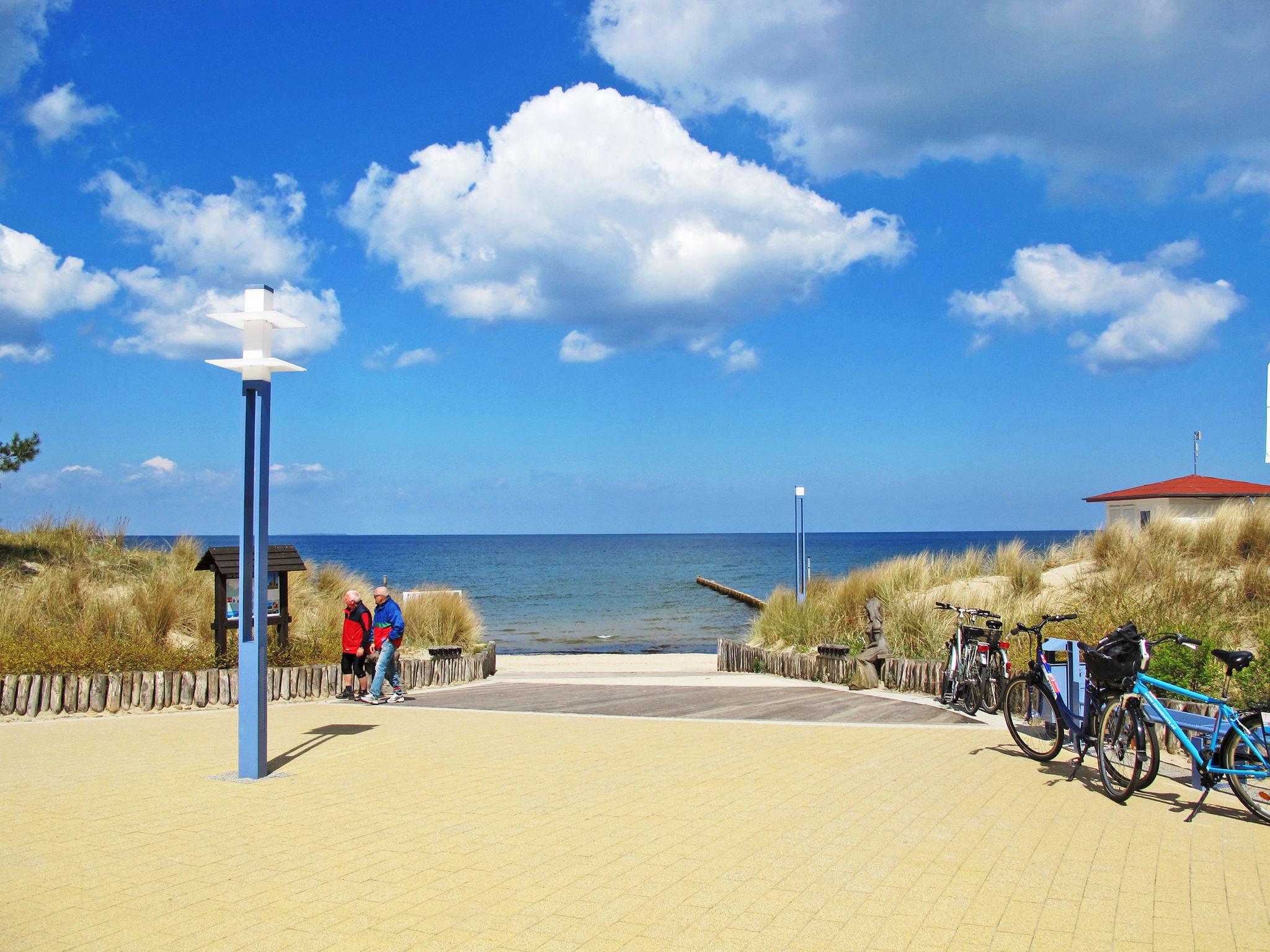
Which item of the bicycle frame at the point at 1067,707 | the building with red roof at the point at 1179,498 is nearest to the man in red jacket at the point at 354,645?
the bicycle frame at the point at 1067,707

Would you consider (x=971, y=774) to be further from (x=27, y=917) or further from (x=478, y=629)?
(x=478, y=629)

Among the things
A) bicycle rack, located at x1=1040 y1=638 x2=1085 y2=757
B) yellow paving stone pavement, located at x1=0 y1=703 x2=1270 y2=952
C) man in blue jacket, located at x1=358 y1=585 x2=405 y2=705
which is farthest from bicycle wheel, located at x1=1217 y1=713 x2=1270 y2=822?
man in blue jacket, located at x1=358 y1=585 x2=405 y2=705

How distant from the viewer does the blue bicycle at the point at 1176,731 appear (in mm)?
6359

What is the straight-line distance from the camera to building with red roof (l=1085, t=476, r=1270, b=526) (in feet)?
81.8

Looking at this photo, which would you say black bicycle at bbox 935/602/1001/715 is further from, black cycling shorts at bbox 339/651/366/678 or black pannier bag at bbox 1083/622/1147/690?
black cycling shorts at bbox 339/651/366/678

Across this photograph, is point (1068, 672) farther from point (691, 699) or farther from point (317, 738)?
point (317, 738)

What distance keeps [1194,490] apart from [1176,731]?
2227cm

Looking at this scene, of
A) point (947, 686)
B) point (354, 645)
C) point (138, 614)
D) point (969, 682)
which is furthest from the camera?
point (138, 614)

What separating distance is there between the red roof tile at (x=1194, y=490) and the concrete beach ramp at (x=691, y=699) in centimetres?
1610

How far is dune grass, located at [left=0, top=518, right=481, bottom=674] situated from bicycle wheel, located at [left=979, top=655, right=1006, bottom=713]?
29.9 feet

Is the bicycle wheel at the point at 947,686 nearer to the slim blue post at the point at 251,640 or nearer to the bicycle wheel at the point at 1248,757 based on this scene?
the bicycle wheel at the point at 1248,757

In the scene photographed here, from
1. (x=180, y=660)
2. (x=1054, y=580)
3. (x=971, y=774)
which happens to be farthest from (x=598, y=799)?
(x=1054, y=580)

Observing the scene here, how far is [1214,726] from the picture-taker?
6562mm

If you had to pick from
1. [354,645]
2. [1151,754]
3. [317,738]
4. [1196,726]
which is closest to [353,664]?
[354,645]
